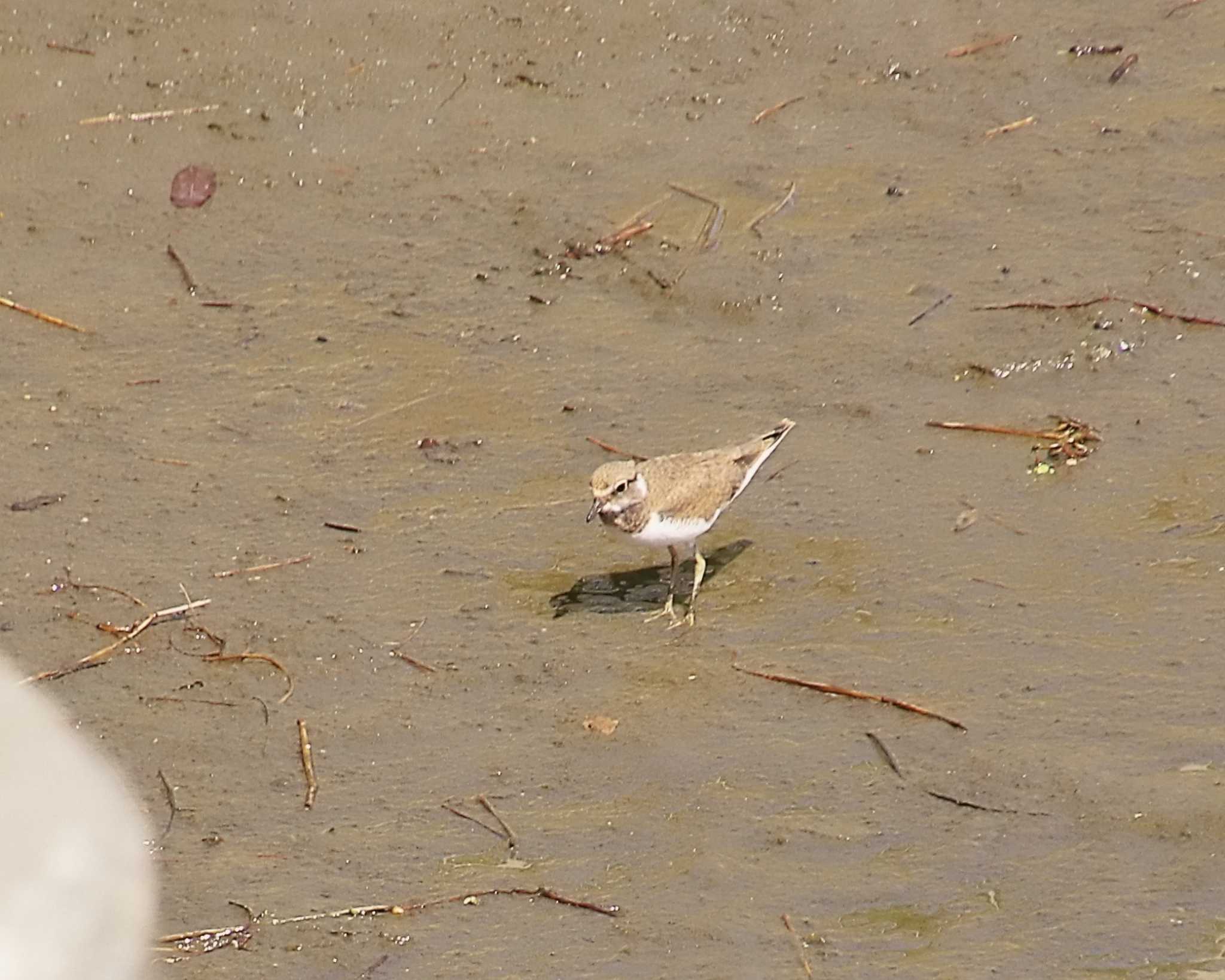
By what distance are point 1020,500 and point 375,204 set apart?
148 inches

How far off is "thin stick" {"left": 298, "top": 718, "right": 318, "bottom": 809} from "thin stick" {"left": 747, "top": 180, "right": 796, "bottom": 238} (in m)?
3.80

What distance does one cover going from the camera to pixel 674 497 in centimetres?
714

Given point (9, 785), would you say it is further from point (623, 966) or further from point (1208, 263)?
point (1208, 263)

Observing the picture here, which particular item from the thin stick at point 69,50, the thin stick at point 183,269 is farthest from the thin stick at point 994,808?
the thin stick at point 69,50

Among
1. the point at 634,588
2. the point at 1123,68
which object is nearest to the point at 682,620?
the point at 634,588

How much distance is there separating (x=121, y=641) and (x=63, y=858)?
1173mm

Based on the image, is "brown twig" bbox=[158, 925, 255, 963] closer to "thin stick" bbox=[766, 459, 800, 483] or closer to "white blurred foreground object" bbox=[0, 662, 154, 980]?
"white blurred foreground object" bbox=[0, 662, 154, 980]

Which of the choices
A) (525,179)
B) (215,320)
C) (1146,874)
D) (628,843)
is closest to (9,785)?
(628,843)

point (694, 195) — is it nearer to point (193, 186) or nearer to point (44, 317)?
point (193, 186)

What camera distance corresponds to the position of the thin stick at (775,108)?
10008 millimetres

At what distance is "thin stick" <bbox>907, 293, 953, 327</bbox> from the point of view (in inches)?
344

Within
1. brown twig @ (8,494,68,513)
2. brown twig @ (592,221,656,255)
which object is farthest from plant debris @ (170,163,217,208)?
brown twig @ (8,494,68,513)

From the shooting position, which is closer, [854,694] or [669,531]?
[854,694]

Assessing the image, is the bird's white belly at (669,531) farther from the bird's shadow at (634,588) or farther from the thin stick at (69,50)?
the thin stick at (69,50)
